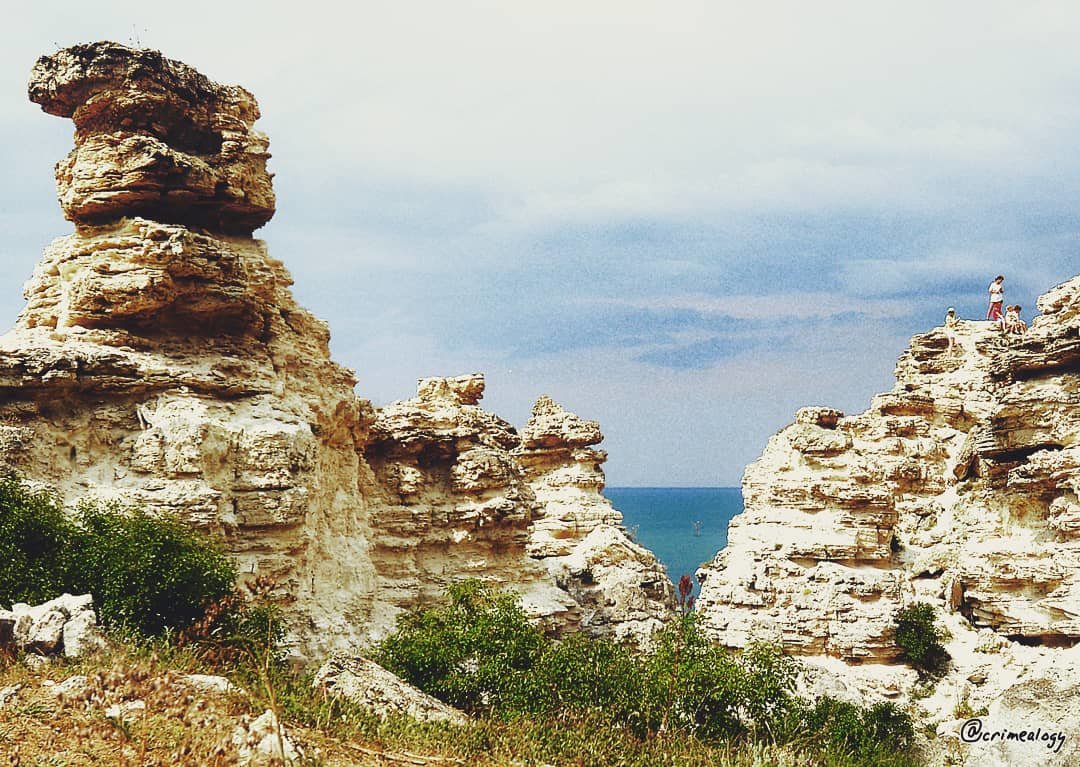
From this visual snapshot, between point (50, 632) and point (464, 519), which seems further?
point (464, 519)

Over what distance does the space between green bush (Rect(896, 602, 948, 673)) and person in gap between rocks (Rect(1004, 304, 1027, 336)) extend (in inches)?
527

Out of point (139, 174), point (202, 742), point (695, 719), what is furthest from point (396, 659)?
point (139, 174)

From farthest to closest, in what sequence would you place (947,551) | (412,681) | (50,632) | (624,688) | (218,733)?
(947,551) → (412,681) → (624,688) → (50,632) → (218,733)

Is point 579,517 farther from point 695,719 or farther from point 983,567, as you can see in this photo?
point 695,719

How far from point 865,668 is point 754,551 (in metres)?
3.94

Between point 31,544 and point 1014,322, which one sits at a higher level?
point 1014,322

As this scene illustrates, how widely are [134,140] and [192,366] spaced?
473cm

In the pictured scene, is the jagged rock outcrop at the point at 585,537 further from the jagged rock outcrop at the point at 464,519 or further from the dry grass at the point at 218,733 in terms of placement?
the dry grass at the point at 218,733

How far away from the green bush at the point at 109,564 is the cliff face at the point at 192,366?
91cm

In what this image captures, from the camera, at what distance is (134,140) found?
1831 cm

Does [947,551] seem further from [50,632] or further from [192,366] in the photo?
[50,632]

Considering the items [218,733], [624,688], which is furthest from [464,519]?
[218,733]

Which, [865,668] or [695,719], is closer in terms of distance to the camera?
[695,719]

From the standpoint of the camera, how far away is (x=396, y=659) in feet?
56.0
